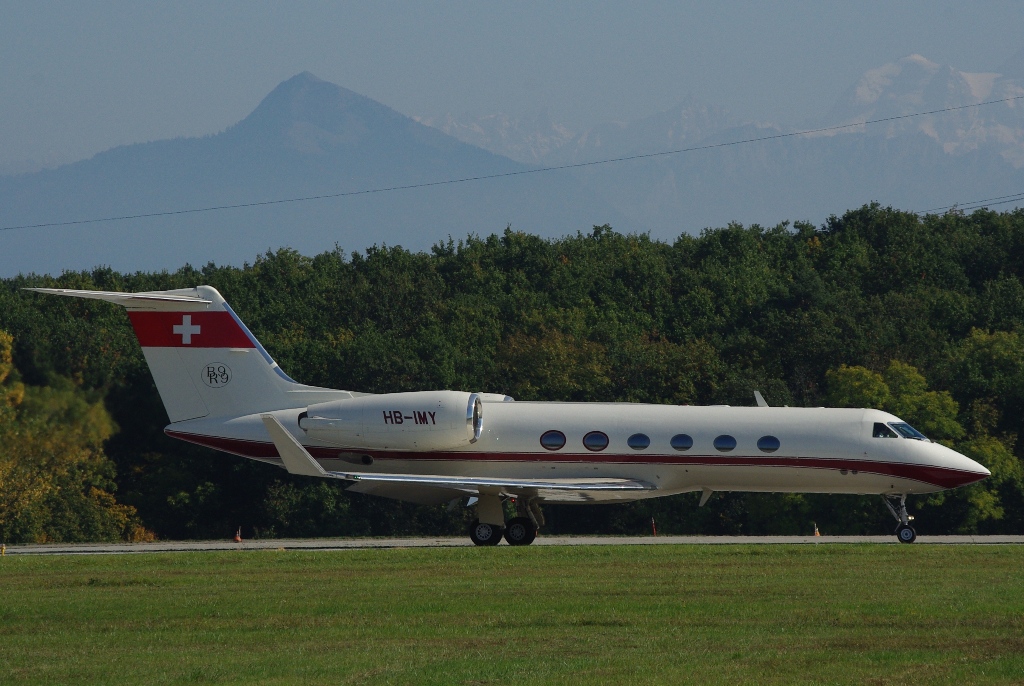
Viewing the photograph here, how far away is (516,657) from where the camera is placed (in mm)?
14133

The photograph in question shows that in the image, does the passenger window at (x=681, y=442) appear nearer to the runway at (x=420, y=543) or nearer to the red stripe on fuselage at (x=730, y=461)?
the red stripe on fuselage at (x=730, y=461)

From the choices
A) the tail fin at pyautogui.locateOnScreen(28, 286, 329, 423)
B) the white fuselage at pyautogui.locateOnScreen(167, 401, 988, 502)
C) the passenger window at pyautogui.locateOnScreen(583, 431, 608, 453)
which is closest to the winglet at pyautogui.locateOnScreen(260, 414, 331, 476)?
the white fuselage at pyautogui.locateOnScreen(167, 401, 988, 502)

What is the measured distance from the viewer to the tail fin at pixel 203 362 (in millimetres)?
30297

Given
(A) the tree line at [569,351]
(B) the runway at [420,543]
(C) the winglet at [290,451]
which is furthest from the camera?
(A) the tree line at [569,351]

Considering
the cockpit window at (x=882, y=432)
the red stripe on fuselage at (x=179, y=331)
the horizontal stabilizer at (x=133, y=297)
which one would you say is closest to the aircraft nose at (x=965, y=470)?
the cockpit window at (x=882, y=432)

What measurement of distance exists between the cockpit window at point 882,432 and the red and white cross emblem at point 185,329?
15176mm

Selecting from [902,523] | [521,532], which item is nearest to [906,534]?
[902,523]

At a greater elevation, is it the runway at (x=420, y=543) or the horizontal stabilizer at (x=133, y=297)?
the horizontal stabilizer at (x=133, y=297)

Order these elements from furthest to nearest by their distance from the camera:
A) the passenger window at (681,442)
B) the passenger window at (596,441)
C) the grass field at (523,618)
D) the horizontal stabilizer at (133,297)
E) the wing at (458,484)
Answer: the horizontal stabilizer at (133,297), the passenger window at (596,441), the passenger window at (681,442), the wing at (458,484), the grass field at (523,618)

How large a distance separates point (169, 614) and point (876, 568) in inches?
451

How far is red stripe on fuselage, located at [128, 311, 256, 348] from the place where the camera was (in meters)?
30.5

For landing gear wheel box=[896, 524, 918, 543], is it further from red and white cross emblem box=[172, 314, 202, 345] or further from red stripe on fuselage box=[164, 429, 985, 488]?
red and white cross emblem box=[172, 314, 202, 345]

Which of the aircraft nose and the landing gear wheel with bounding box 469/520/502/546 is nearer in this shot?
the aircraft nose

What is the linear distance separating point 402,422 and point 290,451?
9.90ft
